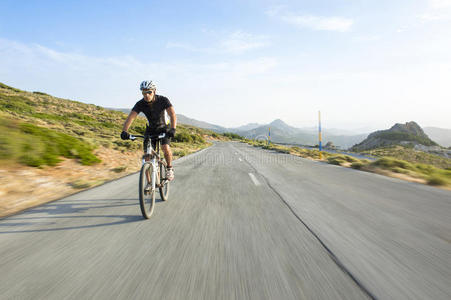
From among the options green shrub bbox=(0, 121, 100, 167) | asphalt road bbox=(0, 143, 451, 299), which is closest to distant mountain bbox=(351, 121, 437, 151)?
green shrub bbox=(0, 121, 100, 167)

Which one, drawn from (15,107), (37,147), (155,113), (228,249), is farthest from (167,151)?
(15,107)

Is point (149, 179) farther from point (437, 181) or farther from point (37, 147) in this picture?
point (437, 181)

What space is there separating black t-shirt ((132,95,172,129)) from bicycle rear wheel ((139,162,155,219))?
3.25ft

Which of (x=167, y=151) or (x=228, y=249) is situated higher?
(x=167, y=151)

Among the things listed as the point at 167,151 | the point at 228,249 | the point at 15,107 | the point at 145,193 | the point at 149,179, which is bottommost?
the point at 228,249

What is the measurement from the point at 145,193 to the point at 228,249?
68.1 inches

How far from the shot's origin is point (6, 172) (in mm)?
5883

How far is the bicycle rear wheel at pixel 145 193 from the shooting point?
3.38 meters

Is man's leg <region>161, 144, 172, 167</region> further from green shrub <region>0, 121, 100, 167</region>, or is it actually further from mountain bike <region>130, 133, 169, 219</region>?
Result: green shrub <region>0, 121, 100, 167</region>

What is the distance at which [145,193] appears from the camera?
3.58 metres

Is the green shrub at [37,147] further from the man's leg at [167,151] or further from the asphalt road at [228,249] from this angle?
the man's leg at [167,151]

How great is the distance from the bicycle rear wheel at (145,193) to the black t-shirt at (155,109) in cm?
99

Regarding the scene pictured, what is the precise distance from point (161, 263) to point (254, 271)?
916 millimetres

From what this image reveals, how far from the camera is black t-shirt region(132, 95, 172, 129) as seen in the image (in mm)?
4328
